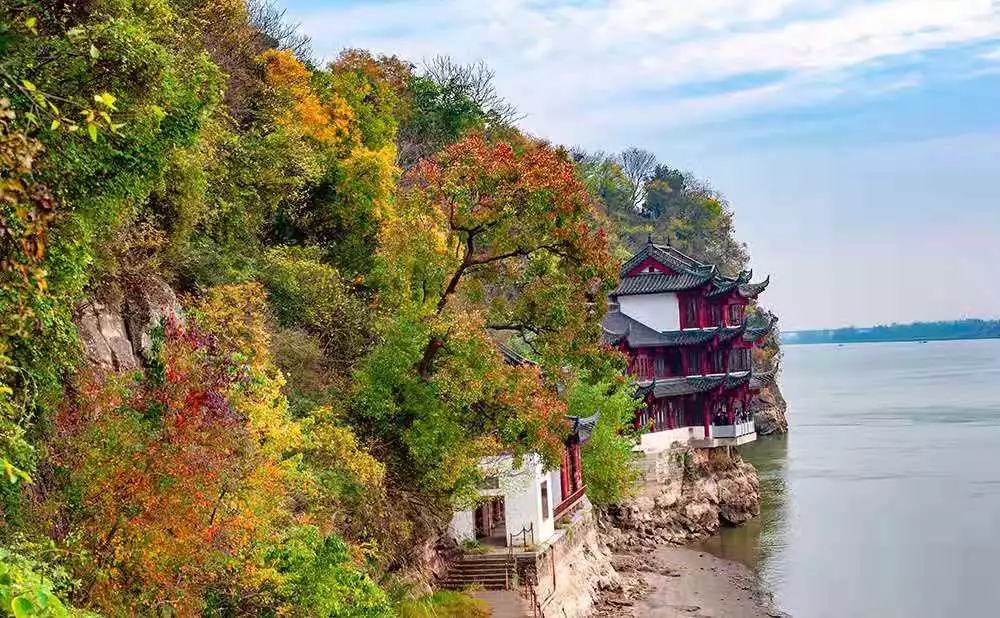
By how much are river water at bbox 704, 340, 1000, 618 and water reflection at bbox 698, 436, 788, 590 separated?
51mm

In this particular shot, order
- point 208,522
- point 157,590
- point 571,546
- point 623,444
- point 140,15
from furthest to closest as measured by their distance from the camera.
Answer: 1. point 623,444
2. point 571,546
3. point 140,15
4. point 208,522
5. point 157,590

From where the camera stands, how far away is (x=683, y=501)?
48.9 meters

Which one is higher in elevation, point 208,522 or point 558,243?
point 558,243

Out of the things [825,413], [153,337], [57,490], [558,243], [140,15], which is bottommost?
[825,413]

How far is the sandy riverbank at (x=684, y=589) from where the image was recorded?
33656 mm

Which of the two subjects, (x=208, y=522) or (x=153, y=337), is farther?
(x=153, y=337)

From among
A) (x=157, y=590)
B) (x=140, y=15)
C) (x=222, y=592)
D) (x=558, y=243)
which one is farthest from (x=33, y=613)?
(x=558, y=243)

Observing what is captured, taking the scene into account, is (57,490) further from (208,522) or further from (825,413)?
(825,413)

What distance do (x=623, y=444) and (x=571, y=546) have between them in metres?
10.6

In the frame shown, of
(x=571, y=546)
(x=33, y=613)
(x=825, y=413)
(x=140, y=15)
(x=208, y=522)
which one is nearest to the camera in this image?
(x=33, y=613)

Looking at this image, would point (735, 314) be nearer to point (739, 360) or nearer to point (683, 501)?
point (739, 360)


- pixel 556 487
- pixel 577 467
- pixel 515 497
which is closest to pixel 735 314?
pixel 577 467

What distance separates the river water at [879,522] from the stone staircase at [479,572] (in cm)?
1248

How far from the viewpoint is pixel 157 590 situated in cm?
1336
